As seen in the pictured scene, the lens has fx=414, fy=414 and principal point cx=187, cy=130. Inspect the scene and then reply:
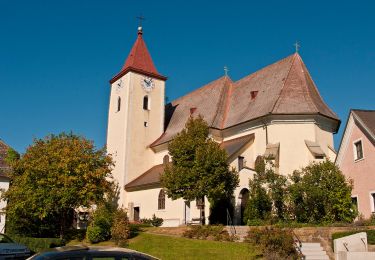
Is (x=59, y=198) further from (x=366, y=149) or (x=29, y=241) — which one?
(x=366, y=149)

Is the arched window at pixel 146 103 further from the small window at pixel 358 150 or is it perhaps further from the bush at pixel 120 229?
the small window at pixel 358 150

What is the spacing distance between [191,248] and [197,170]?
7383 mm

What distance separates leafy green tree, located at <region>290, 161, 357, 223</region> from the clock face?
2504 centimetres

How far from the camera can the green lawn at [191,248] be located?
17.8 meters

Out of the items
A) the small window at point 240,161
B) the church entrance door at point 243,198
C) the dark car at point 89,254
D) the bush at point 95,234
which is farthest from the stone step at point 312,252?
the small window at point 240,161

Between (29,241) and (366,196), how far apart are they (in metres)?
19.6

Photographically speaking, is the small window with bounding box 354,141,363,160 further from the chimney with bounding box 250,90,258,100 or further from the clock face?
the clock face

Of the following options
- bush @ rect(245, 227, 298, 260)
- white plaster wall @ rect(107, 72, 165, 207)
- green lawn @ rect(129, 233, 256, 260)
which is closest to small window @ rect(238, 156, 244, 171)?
green lawn @ rect(129, 233, 256, 260)

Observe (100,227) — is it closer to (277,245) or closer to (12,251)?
(12,251)

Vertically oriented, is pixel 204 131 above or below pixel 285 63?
below

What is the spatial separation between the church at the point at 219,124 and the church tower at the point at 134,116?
3.9 inches

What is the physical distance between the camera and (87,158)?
2856 cm

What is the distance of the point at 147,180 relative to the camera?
3888 centimetres

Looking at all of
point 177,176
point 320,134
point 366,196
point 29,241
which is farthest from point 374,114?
point 29,241
